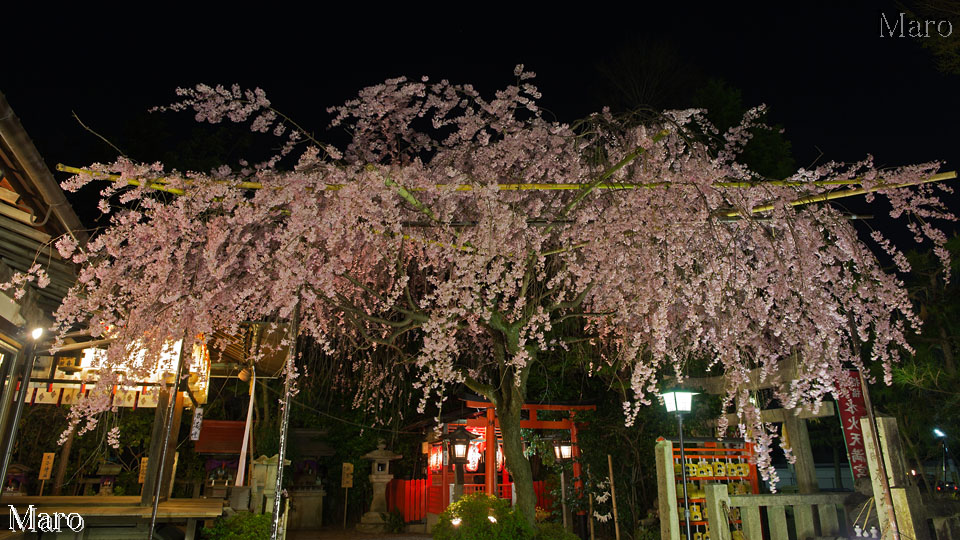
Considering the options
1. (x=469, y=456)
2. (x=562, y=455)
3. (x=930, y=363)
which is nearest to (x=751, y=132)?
(x=930, y=363)

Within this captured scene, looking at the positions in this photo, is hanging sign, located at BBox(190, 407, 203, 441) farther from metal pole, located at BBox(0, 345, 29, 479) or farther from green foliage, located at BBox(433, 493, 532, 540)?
green foliage, located at BBox(433, 493, 532, 540)

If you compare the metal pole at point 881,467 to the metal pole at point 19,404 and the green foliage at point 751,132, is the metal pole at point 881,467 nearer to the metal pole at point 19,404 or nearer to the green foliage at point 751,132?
the green foliage at point 751,132

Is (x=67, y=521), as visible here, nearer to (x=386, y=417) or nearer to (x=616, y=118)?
(x=616, y=118)

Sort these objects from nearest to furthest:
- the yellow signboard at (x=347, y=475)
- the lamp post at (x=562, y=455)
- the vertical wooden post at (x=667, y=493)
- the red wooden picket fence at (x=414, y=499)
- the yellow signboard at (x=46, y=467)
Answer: the vertical wooden post at (x=667, y=493), the yellow signboard at (x=46, y=467), the lamp post at (x=562, y=455), the red wooden picket fence at (x=414, y=499), the yellow signboard at (x=347, y=475)

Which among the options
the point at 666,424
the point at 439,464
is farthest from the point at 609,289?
the point at 439,464

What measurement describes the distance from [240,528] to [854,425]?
9271mm

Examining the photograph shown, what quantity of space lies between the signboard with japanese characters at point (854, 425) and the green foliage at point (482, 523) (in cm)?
480

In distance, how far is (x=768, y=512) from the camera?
27.0 feet

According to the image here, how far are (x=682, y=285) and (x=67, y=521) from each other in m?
8.49

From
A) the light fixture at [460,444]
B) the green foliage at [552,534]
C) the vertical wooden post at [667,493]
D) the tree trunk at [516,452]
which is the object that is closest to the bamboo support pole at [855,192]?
the vertical wooden post at [667,493]

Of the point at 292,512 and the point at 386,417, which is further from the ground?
the point at 386,417

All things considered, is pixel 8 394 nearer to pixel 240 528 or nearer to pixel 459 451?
pixel 240 528

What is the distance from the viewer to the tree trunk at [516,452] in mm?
8227

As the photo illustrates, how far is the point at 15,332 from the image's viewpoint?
5320mm
